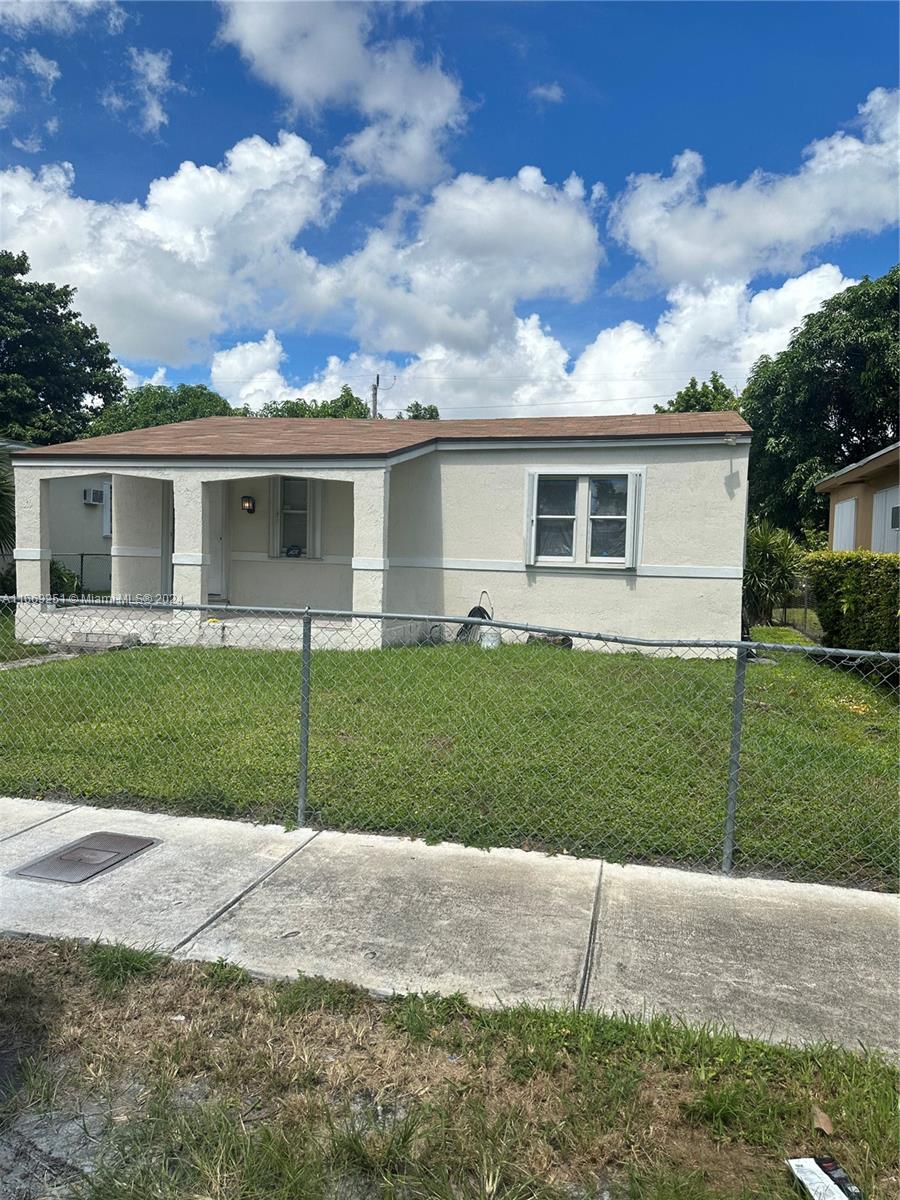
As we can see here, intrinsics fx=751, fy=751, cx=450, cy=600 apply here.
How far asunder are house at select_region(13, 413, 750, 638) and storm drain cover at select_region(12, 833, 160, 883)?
6419 mm

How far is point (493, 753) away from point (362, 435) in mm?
7891

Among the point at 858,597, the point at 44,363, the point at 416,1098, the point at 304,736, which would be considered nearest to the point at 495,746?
the point at 304,736

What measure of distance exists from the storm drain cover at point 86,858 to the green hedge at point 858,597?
8.41 meters

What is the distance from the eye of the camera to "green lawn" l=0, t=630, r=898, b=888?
431cm

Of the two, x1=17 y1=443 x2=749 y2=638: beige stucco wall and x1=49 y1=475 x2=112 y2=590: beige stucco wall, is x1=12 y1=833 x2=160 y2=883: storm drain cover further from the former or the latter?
x1=49 y1=475 x2=112 y2=590: beige stucco wall

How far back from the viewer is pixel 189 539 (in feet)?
35.6

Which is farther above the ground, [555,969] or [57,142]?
[57,142]

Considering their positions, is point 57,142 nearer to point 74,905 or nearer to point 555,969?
point 74,905

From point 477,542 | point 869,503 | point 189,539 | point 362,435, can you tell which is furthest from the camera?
point 869,503

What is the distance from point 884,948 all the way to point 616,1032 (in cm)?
143

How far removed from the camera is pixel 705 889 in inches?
146

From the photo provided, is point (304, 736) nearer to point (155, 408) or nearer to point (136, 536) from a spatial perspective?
point (136, 536)

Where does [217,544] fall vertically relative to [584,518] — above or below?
below

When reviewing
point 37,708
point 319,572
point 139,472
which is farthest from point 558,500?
point 37,708
